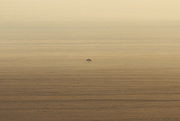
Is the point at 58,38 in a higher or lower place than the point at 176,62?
higher

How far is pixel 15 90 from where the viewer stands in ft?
21.8

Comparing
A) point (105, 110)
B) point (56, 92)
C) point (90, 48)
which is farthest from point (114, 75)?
point (90, 48)

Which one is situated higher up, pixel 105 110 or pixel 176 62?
pixel 176 62

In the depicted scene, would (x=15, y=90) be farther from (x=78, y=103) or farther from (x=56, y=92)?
(x=78, y=103)

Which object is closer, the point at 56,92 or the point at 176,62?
the point at 56,92

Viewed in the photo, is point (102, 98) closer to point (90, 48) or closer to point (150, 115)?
point (150, 115)

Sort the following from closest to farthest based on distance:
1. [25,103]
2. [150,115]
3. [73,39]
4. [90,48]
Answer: [150,115], [25,103], [90,48], [73,39]

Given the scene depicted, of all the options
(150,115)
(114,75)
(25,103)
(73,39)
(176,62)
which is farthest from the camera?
(73,39)

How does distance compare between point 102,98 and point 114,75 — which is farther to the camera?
point 114,75

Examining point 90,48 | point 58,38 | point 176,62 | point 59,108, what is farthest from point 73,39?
point 59,108

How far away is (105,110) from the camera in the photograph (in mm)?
5652

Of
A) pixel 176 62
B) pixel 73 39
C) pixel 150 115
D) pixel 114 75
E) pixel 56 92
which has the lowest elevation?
pixel 150 115

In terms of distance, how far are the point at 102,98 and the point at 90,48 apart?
4726mm

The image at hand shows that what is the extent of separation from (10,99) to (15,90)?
501 millimetres
